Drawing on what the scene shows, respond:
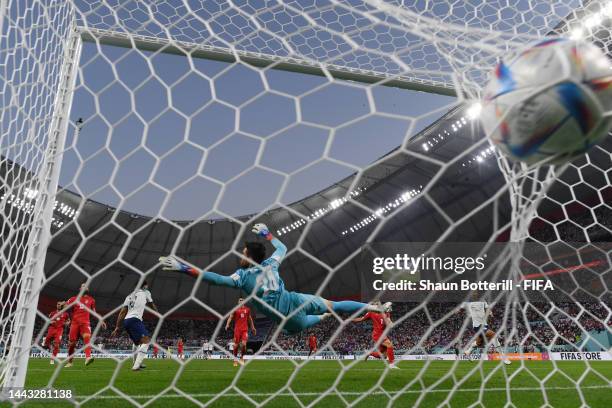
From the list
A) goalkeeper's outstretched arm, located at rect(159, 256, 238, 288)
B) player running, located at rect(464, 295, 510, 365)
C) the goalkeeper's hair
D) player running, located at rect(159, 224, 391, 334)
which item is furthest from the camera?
the goalkeeper's hair

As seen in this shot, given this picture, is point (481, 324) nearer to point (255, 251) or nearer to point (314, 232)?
point (255, 251)

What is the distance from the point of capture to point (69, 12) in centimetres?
308

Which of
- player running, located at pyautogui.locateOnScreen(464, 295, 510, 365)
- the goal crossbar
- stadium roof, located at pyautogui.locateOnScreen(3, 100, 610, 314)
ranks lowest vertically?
A: stadium roof, located at pyautogui.locateOnScreen(3, 100, 610, 314)

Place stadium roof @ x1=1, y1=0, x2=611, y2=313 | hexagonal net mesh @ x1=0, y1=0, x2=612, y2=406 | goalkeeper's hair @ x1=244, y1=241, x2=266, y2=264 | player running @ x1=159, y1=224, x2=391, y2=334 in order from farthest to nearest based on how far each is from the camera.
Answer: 1. stadium roof @ x1=1, y1=0, x2=611, y2=313
2. goalkeeper's hair @ x1=244, y1=241, x2=266, y2=264
3. player running @ x1=159, y1=224, x2=391, y2=334
4. hexagonal net mesh @ x1=0, y1=0, x2=612, y2=406

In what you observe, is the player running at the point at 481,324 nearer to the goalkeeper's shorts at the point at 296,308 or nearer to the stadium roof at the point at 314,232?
the goalkeeper's shorts at the point at 296,308

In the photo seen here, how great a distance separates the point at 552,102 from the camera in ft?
5.15

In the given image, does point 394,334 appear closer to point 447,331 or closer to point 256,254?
point 447,331

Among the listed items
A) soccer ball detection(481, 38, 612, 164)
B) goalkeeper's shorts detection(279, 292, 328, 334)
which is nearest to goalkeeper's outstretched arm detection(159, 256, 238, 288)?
goalkeeper's shorts detection(279, 292, 328, 334)

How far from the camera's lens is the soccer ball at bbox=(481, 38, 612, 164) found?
1572mm

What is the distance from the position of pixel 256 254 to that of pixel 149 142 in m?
1.89

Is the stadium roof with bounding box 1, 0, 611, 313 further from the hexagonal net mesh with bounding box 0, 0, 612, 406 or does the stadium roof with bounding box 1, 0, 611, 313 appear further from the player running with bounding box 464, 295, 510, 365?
the hexagonal net mesh with bounding box 0, 0, 612, 406

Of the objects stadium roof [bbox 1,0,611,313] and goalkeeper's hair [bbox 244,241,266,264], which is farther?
stadium roof [bbox 1,0,611,313]

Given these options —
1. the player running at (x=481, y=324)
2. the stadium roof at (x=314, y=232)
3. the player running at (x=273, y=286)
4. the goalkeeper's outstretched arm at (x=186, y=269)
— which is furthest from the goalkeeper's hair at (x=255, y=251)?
the stadium roof at (x=314, y=232)

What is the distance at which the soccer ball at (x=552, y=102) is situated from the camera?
5.16 feet
